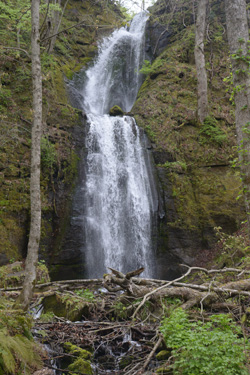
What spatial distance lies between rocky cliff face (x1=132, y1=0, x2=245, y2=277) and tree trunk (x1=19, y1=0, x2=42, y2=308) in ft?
22.5

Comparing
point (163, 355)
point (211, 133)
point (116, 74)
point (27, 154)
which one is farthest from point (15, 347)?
point (116, 74)

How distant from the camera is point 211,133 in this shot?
531 inches

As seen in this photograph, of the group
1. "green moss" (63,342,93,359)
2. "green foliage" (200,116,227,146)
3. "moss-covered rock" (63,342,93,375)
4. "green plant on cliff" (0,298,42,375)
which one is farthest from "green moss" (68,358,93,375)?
"green foliage" (200,116,227,146)

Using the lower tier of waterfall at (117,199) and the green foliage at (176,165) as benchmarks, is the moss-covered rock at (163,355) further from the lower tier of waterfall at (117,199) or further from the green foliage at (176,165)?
the green foliage at (176,165)

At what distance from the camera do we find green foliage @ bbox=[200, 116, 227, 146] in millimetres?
13266

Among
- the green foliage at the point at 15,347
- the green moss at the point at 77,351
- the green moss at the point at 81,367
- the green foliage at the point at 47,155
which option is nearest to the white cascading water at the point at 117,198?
the green foliage at the point at 47,155

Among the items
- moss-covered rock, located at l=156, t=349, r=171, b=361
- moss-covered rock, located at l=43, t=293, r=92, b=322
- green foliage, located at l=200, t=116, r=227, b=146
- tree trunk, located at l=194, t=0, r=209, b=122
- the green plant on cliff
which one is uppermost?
tree trunk, located at l=194, t=0, r=209, b=122

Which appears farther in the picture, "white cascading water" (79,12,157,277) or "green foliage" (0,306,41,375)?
"white cascading water" (79,12,157,277)

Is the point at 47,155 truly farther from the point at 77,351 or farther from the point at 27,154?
the point at 77,351

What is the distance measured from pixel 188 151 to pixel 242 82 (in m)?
8.98

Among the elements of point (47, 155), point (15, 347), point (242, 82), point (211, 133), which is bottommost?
point (15, 347)

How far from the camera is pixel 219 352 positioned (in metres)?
2.70

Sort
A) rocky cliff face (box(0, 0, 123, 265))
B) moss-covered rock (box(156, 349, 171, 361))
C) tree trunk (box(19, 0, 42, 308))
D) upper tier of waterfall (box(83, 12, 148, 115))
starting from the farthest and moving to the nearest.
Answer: upper tier of waterfall (box(83, 12, 148, 115)) < rocky cliff face (box(0, 0, 123, 265)) < tree trunk (box(19, 0, 42, 308)) < moss-covered rock (box(156, 349, 171, 361))

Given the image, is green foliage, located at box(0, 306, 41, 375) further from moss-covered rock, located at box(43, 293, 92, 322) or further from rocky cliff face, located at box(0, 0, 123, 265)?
rocky cliff face, located at box(0, 0, 123, 265)
